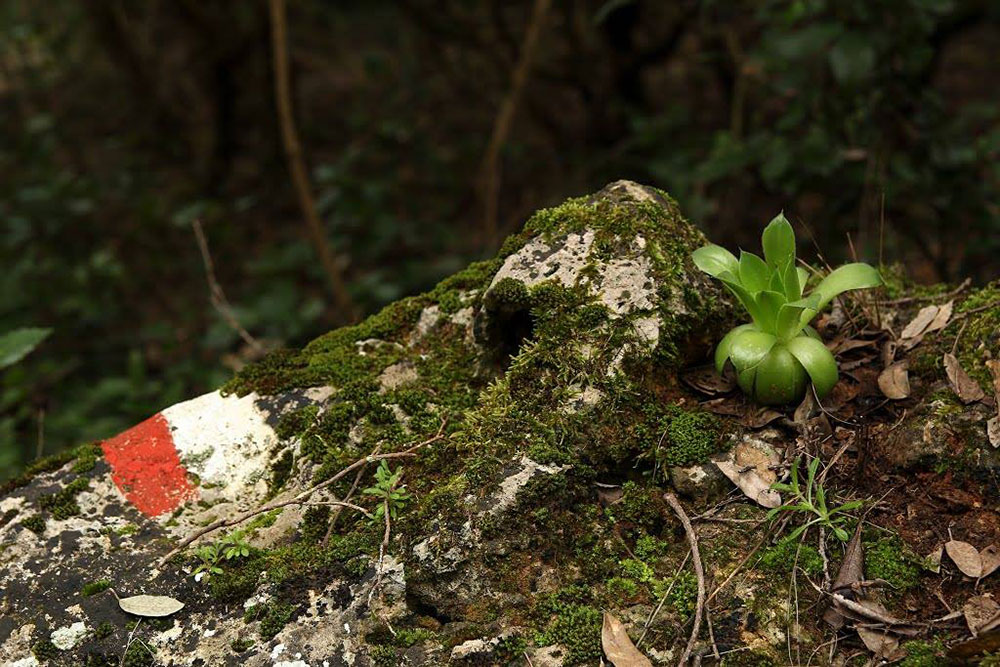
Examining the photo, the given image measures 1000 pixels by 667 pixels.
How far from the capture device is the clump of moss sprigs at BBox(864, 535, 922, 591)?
1.68 meters

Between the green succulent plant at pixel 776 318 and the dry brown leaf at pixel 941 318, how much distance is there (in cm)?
30

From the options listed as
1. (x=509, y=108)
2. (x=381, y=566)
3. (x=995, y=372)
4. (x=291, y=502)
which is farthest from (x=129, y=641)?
(x=509, y=108)

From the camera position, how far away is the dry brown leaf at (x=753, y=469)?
1829 mm

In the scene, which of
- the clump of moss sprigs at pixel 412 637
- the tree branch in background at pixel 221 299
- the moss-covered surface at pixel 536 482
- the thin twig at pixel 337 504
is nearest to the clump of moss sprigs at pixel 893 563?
the moss-covered surface at pixel 536 482

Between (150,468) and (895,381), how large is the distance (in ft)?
5.73

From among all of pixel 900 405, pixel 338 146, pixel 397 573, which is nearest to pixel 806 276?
pixel 900 405

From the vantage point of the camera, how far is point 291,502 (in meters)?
1.93

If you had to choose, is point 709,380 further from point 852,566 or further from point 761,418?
point 852,566

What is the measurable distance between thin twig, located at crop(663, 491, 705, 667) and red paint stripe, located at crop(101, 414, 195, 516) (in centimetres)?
111

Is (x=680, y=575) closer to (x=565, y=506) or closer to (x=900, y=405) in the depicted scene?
(x=565, y=506)

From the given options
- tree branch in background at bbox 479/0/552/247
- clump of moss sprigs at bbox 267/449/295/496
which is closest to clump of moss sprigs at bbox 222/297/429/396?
clump of moss sprigs at bbox 267/449/295/496

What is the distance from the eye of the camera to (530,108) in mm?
6215

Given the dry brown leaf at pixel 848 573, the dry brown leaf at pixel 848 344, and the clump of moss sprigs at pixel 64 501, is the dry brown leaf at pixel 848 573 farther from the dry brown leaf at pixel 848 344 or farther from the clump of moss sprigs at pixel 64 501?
the clump of moss sprigs at pixel 64 501

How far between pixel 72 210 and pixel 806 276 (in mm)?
5124
